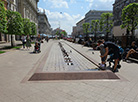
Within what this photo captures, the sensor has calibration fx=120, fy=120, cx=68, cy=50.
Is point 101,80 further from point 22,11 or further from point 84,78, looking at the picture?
point 22,11

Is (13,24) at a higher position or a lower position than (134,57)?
higher

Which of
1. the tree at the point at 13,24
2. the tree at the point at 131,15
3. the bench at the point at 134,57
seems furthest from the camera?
the tree at the point at 13,24

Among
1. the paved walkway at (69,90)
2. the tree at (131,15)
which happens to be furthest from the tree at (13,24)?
Result: the tree at (131,15)

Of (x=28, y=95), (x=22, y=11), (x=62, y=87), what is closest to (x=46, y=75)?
(x=62, y=87)

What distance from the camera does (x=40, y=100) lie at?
3.25m

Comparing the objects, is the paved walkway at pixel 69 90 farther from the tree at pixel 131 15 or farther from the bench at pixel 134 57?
the tree at pixel 131 15

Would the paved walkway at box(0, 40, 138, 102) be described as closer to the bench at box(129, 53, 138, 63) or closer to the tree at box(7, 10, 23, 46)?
the bench at box(129, 53, 138, 63)

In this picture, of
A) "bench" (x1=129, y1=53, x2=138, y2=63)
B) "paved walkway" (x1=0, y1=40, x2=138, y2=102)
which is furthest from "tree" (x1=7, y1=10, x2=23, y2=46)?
"bench" (x1=129, y1=53, x2=138, y2=63)

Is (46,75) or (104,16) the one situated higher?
(104,16)

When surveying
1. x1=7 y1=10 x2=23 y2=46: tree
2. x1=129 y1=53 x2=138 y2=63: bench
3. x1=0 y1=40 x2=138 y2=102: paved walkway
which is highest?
x1=7 y1=10 x2=23 y2=46: tree

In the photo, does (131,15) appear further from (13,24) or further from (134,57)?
(13,24)

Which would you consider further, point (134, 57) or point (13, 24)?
point (13, 24)

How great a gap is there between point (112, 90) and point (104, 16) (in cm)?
2486

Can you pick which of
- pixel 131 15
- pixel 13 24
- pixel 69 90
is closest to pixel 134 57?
pixel 69 90
